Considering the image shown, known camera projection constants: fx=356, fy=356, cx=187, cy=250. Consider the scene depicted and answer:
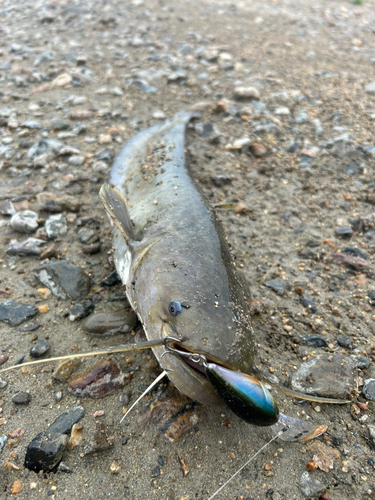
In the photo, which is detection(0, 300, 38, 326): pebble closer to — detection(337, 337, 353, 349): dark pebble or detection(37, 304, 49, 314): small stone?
detection(37, 304, 49, 314): small stone

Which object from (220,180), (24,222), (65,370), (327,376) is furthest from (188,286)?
(220,180)

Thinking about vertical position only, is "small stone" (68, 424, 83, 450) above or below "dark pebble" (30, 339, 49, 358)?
below

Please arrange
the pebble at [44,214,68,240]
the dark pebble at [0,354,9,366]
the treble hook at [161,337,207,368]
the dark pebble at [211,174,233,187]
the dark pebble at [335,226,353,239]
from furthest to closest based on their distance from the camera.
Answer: the dark pebble at [211,174,233,187], the dark pebble at [335,226,353,239], the pebble at [44,214,68,240], the dark pebble at [0,354,9,366], the treble hook at [161,337,207,368]

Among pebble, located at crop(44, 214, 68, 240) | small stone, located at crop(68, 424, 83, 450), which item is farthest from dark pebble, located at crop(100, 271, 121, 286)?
small stone, located at crop(68, 424, 83, 450)

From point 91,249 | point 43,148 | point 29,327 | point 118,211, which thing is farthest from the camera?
point 43,148

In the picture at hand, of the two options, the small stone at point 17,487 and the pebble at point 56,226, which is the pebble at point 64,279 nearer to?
the pebble at point 56,226

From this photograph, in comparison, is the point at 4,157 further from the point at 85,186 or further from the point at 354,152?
the point at 354,152

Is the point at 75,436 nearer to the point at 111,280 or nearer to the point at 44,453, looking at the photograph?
the point at 44,453
